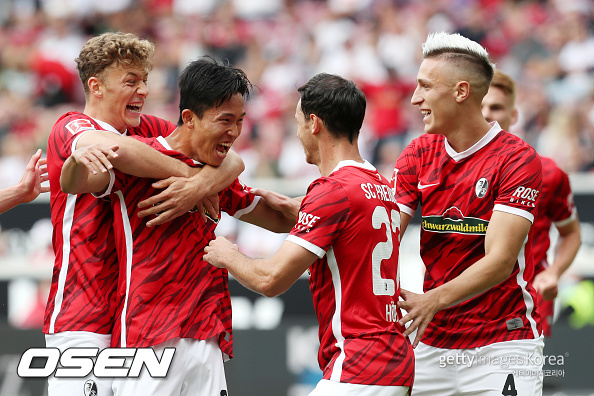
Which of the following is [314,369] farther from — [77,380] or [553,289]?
[77,380]

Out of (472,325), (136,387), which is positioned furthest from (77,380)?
(472,325)

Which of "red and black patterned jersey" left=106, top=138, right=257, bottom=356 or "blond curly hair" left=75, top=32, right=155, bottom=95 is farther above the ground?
"blond curly hair" left=75, top=32, right=155, bottom=95

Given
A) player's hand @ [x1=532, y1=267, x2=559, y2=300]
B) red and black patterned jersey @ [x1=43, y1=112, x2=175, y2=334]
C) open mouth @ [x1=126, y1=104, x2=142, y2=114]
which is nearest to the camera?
red and black patterned jersey @ [x1=43, y1=112, x2=175, y2=334]

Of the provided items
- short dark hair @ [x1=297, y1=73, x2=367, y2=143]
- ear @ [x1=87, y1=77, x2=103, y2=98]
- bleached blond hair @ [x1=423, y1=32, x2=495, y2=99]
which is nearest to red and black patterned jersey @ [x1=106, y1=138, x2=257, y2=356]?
ear @ [x1=87, y1=77, x2=103, y2=98]

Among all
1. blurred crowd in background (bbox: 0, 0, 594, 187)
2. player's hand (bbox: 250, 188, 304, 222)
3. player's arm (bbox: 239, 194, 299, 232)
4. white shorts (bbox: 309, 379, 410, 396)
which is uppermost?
blurred crowd in background (bbox: 0, 0, 594, 187)

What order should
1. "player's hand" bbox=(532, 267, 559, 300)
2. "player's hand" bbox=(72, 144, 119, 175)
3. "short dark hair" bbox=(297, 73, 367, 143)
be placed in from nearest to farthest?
"player's hand" bbox=(72, 144, 119, 175) < "short dark hair" bbox=(297, 73, 367, 143) < "player's hand" bbox=(532, 267, 559, 300)

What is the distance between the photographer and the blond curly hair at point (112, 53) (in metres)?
4.21

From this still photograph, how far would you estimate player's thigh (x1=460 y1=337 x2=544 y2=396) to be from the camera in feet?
13.7

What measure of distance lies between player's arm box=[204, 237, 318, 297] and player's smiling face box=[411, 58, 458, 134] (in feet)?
4.12

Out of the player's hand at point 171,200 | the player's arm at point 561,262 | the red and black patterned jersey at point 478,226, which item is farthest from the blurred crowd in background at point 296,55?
the player's hand at point 171,200

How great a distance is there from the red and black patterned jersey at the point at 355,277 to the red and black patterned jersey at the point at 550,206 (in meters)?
2.73

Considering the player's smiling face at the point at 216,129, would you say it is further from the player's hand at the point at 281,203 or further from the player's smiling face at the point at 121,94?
the player's hand at the point at 281,203

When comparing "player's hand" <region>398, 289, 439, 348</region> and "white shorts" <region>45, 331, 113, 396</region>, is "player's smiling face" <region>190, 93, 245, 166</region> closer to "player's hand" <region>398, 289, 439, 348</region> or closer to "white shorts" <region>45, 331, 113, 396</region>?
"white shorts" <region>45, 331, 113, 396</region>

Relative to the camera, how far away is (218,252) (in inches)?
146
